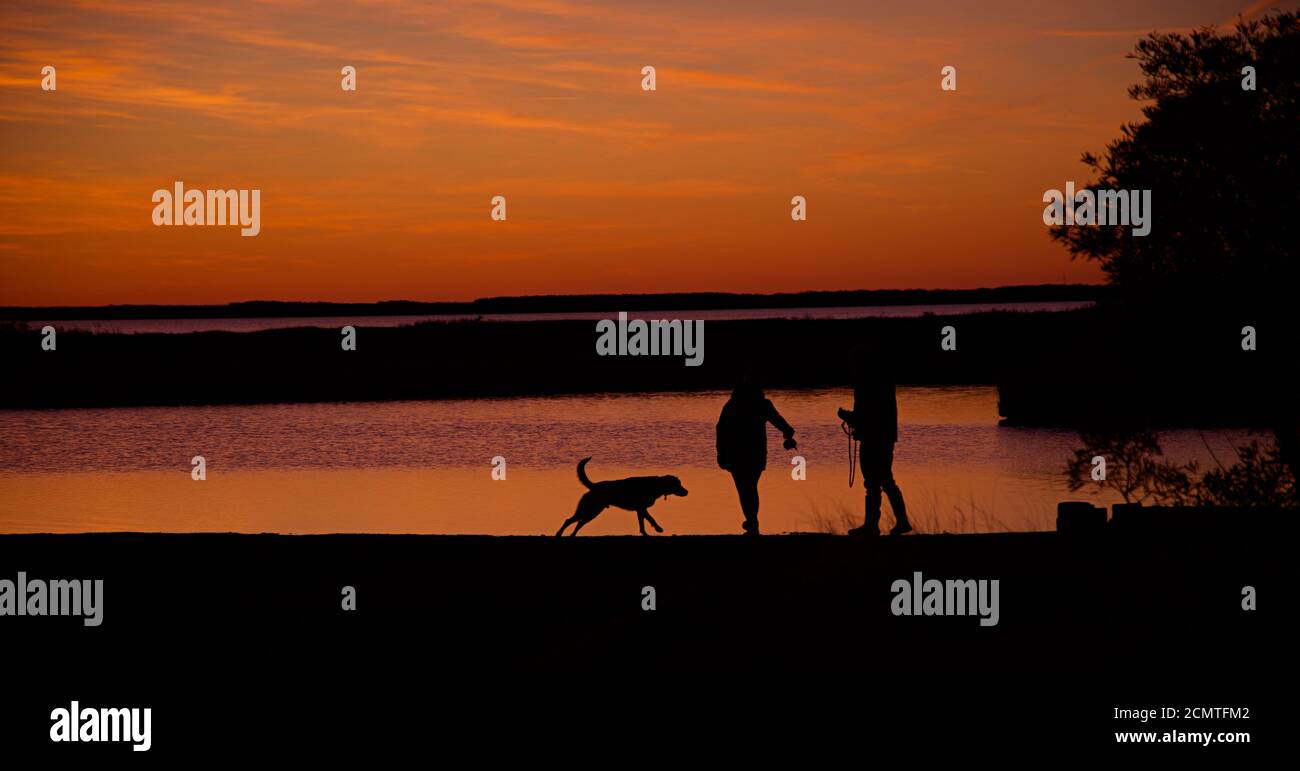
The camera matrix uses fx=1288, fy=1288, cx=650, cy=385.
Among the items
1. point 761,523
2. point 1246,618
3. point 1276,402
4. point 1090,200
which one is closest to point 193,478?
point 761,523

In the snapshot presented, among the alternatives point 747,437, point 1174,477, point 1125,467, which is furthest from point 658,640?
point 1125,467

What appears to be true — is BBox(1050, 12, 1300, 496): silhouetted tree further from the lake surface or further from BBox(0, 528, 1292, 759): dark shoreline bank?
BBox(0, 528, 1292, 759): dark shoreline bank

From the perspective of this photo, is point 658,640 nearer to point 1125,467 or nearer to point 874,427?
point 874,427

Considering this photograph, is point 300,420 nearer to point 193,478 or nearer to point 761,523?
point 193,478

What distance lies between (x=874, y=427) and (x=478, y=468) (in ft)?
61.9

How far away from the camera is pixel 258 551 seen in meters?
13.0

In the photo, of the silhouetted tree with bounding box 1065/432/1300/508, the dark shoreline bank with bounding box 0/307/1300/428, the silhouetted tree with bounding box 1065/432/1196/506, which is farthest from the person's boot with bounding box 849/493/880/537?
the dark shoreline bank with bounding box 0/307/1300/428

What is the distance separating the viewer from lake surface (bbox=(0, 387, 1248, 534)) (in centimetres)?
2305

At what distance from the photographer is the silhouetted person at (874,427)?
1418 centimetres

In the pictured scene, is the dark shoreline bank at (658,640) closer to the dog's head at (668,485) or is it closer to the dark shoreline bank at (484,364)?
→ the dog's head at (668,485)

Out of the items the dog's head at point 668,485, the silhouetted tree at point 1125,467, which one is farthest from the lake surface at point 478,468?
the dog's head at point 668,485

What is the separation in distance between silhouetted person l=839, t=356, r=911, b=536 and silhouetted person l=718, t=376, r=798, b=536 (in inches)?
32.7

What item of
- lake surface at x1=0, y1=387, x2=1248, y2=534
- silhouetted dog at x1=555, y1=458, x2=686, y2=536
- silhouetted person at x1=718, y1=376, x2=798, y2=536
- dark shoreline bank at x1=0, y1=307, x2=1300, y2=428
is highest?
dark shoreline bank at x1=0, y1=307, x2=1300, y2=428

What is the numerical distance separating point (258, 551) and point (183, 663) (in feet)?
12.3
